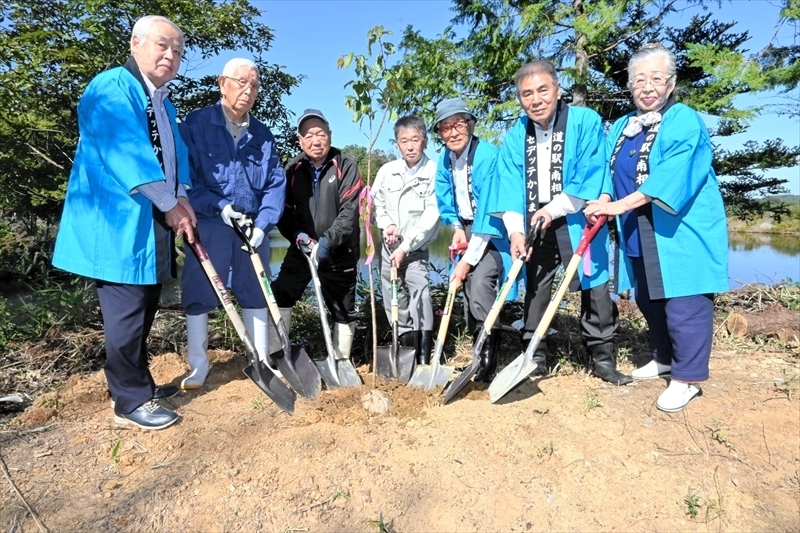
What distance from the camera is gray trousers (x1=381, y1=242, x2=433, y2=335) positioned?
12.2ft

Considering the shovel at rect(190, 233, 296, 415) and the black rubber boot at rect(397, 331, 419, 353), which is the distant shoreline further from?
the shovel at rect(190, 233, 296, 415)

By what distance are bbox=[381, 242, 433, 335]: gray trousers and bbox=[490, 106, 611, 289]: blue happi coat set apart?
0.71 meters

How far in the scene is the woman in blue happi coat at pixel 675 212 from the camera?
295 cm

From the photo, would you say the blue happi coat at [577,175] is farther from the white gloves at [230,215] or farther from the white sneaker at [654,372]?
the white gloves at [230,215]

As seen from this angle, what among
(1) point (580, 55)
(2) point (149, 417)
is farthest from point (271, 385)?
(1) point (580, 55)

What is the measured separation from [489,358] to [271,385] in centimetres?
155

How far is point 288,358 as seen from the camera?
10.7ft

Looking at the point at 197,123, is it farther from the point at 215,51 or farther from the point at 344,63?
the point at 215,51

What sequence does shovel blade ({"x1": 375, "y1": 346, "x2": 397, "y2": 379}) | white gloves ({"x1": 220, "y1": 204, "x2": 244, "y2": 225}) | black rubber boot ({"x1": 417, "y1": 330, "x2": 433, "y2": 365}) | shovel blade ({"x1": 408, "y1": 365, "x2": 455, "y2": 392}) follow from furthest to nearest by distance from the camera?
1. black rubber boot ({"x1": 417, "y1": 330, "x2": 433, "y2": 365})
2. shovel blade ({"x1": 375, "y1": 346, "x2": 397, "y2": 379})
3. shovel blade ({"x1": 408, "y1": 365, "x2": 455, "y2": 392})
4. white gloves ({"x1": 220, "y1": 204, "x2": 244, "y2": 225})

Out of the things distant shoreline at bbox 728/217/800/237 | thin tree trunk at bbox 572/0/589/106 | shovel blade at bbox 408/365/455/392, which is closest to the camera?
shovel blade at bbox 408/365/455/392

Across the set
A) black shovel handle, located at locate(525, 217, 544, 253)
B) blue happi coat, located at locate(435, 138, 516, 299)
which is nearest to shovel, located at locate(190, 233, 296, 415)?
blue happi coat, located at locate(435, 138, 516, 299)

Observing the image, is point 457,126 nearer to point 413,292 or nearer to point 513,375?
point 413,292

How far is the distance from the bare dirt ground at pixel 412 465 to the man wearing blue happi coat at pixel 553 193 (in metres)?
0.52

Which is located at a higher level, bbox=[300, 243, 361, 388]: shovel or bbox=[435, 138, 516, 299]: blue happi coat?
bbox=[435, 138, 516, 299]: blue happi coat
